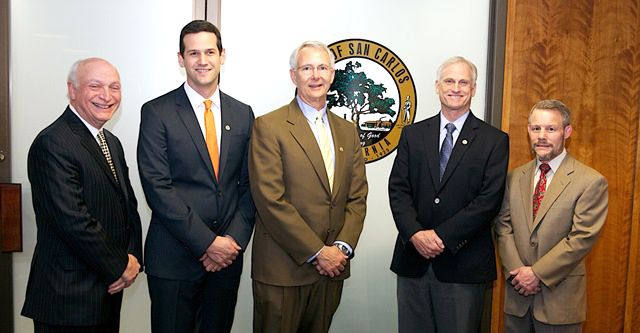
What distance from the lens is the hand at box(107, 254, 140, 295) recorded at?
235 cm

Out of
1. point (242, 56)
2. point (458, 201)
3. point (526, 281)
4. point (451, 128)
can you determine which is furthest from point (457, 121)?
point (242, 56)

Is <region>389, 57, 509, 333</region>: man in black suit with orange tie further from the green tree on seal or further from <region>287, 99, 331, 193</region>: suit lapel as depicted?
the green tree on seal

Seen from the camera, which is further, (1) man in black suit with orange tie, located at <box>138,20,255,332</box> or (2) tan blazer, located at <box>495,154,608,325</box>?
(2) tan blazer, located at <box>495,154,608,325</box>

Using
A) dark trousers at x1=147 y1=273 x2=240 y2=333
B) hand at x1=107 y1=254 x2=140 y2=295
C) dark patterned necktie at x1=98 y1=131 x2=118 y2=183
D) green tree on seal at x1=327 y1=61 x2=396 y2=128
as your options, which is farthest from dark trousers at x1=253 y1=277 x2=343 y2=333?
green tree on seal at x1=327 y1=61 x2=396 y2=128

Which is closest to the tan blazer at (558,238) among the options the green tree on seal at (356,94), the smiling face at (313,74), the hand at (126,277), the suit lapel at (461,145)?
the suit lapel at (461,145)

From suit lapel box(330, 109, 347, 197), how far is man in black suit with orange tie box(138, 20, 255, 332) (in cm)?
43

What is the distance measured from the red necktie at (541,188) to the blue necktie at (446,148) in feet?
1.55

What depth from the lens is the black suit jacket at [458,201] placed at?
268cm

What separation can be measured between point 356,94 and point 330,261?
1.52 m

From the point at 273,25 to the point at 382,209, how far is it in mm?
1433

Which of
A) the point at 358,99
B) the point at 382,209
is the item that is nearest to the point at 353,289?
the point at 382,209

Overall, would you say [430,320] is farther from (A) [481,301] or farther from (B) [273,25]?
(B) [273,25]

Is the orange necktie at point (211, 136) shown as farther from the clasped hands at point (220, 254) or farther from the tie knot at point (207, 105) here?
the clasped hands at point (220, 254)

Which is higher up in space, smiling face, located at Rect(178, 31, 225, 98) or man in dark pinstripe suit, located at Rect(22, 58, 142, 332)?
smiling face, located at Rect(178, 31, 225, 98)
